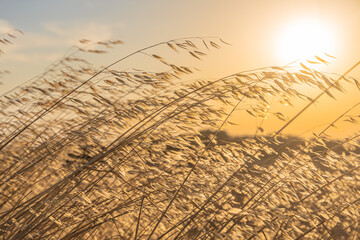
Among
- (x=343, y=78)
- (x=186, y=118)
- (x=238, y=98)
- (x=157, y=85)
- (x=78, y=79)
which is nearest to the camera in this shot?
(x=343, y=78)

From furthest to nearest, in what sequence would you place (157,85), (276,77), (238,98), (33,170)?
(33,170) → (157,85) → (238,98) → (276,77)

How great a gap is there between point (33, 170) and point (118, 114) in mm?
992

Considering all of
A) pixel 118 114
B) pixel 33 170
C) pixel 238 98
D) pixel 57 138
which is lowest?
pixel 33 170

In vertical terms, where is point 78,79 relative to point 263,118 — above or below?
below

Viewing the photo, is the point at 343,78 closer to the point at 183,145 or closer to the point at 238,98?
the point at 238,98

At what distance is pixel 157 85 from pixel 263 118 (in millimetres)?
722

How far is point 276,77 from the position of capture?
6.51 feet

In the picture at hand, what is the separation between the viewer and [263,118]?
2312 mm

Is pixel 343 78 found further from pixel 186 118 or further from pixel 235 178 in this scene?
pixel 186 118

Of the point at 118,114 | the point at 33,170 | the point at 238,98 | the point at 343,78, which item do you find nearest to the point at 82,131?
the point at 118,114

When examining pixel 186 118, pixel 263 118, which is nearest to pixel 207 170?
pixel 186 118

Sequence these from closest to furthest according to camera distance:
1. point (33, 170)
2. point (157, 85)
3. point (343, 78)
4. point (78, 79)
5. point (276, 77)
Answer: point (343, 78)
point (276, 77)
point (157, 85)
point (33, 170)
point (78, 79)

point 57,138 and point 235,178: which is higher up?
point 235,178

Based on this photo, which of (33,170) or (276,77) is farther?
(33,170)
